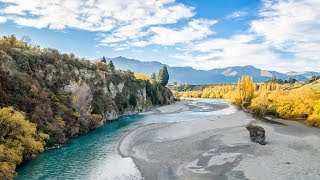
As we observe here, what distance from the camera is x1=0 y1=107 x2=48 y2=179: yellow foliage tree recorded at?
37.4 metres

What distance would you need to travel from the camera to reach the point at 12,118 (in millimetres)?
41844

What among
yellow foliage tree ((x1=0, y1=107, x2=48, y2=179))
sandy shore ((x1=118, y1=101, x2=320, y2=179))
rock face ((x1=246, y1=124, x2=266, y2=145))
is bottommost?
sandy shore ((x1=118, y1=101, x2=320, y2=179))

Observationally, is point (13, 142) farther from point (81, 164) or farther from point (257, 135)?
point (257, 135)

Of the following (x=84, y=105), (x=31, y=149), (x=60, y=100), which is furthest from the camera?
(x=84, y=105)

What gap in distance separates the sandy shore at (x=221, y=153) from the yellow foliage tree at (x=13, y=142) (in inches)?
538

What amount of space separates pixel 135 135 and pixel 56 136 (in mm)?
16646

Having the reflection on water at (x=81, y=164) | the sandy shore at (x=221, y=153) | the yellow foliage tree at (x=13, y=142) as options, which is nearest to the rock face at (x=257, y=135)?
the sandy shore at (x=221, y=153)

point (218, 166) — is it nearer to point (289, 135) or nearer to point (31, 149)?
point (31, 149)

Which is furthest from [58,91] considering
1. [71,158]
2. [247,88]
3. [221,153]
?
[247,88]

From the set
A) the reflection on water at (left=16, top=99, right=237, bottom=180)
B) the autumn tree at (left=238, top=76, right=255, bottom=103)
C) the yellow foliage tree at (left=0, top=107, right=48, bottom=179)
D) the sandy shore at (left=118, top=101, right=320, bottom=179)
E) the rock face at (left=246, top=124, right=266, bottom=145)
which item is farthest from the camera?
the autumn tree at (left=238, top=76, right=255, bottom=103)

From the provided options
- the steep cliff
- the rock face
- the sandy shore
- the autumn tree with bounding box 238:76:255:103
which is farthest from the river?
the autumn tree with bounding box 238:76:255:103

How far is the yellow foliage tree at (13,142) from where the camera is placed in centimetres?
3738

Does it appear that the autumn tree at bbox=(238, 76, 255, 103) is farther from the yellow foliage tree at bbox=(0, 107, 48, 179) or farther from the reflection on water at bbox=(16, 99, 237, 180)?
the yellow foliage tree at bbox=(0, 107, 48, 179)

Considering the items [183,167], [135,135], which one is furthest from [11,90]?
[183,167]
